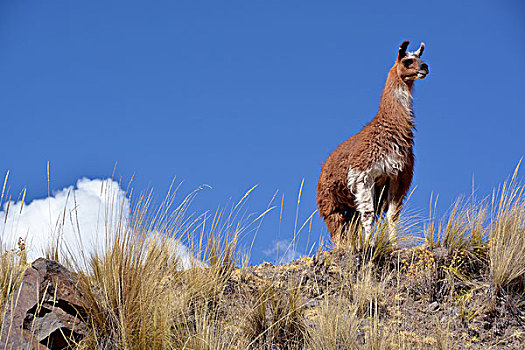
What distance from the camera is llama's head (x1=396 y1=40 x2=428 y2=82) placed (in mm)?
7410

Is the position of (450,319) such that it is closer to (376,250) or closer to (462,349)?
(462,349)

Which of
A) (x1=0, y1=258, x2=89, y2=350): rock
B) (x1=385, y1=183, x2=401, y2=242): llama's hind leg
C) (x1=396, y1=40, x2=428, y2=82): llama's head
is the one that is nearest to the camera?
(x1=0, y1=258, x2=89, y2=350): rock

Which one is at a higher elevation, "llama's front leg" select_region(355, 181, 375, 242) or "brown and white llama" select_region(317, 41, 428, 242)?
"brown and white llama" select_region(317, 41, 428, 242)

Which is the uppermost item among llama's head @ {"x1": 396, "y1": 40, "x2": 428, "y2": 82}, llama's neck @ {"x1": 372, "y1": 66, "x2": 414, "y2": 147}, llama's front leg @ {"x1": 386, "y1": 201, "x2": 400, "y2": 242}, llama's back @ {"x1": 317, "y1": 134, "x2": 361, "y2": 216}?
llama's head @ {"x1": 396, "y1": 40, "x2": 428, "y2": 82}

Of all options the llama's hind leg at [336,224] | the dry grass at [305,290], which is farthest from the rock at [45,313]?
the llama's hind leg at [336,224]

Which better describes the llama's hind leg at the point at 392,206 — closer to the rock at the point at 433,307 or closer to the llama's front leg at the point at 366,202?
the llama's front leg at the point at 366,202

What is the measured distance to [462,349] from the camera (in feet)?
15.3

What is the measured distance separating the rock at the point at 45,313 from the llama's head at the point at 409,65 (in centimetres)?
510

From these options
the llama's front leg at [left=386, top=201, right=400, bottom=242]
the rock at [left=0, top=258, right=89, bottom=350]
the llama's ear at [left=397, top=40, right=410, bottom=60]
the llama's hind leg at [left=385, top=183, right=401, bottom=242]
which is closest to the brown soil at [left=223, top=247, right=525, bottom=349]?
the llama's front leg at [left=386, top=201, right=400, bottom=242]

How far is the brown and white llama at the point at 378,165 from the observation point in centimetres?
701

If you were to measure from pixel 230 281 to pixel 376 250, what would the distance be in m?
1.70

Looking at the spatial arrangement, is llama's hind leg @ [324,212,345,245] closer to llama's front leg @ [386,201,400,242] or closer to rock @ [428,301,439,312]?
llama's front leg @ [386,201,400,242]

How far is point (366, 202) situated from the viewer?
7.02 meters

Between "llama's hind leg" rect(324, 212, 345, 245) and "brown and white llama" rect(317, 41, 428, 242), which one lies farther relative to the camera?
"llama's hind leg" rect(324, 212, 345, 245)
